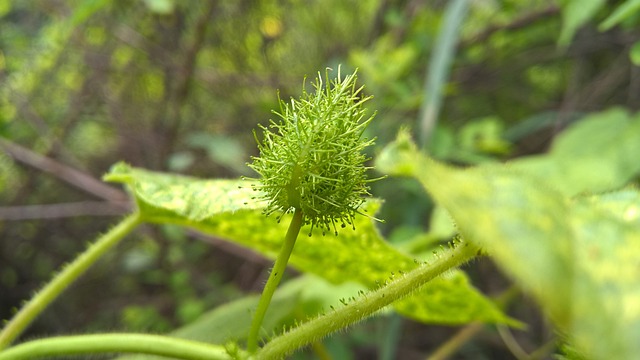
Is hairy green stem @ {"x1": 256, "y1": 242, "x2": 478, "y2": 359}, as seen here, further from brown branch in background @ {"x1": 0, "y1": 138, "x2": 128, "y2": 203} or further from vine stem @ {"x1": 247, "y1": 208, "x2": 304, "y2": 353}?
brown branch in background @ {"x1": 0, "y1": 138, "x2": 128, "y2": 203}

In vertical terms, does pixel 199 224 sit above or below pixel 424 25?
below

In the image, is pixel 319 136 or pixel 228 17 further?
pixel 228 17

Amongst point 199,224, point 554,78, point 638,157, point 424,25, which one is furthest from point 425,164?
point 554,78

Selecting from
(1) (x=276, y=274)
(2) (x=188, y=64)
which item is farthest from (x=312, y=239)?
(2) (x=188, y=64)

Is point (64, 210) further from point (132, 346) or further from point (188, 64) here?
point (132, 346)

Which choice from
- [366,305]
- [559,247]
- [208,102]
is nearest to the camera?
[559,247]

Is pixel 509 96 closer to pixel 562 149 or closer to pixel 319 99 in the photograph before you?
pixel 562 149

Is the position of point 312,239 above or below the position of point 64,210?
below
